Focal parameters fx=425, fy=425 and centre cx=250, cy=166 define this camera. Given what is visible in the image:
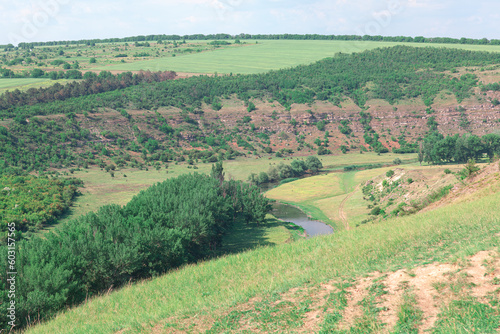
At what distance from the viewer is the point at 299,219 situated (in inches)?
3034

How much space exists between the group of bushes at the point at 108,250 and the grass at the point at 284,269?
2323mm

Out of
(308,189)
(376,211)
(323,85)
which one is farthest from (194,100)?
(376,211)

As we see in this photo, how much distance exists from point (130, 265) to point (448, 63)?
185202 mm

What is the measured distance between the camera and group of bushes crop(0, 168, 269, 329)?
27.1m

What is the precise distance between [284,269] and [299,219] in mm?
53163

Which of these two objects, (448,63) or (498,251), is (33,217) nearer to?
(498,251)

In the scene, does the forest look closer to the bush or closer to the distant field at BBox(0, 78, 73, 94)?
the distant field at BBox(0, 78, 73, 94)

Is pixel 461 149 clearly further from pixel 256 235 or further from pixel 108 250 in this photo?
pixel 108 250

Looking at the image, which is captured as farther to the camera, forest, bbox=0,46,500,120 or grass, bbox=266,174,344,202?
forest, bbox=0,46,500,120

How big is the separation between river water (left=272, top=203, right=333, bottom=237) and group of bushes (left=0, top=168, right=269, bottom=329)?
711 inches

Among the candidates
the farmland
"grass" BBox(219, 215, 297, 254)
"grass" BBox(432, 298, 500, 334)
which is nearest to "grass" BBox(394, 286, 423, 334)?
the farmland

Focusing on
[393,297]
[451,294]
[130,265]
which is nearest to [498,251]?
[451,294]

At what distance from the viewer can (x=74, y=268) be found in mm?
→ 31359

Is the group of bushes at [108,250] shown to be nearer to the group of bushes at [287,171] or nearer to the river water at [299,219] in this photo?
the river water at [299,219]
